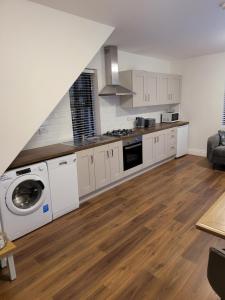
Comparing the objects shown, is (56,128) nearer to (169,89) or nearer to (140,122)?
(140,122)

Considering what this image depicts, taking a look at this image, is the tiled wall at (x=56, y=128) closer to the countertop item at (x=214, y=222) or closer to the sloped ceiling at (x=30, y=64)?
the sloped ceiling at (x=30, y=64)

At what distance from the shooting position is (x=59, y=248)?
7.55 ft

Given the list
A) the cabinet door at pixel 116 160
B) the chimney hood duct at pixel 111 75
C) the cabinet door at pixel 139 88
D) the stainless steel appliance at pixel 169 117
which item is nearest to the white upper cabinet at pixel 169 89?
the stainless steel appliance at pixel 169 117

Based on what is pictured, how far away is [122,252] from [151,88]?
3558mm

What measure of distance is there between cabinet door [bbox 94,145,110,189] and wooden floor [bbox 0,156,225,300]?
10.7 inches

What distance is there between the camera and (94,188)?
340 cm

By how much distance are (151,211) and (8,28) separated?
2.79 meters

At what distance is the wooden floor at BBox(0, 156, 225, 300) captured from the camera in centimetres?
177

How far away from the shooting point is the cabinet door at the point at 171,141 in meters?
5.00

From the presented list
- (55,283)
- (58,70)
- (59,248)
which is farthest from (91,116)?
(55,283)

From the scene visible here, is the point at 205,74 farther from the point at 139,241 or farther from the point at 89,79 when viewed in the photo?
the point at 139,241

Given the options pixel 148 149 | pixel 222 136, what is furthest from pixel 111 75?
pixel 222 136

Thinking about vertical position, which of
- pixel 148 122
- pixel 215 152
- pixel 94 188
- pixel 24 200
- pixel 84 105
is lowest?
pixel 94 188

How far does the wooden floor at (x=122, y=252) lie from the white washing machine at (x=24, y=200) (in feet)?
0.51
